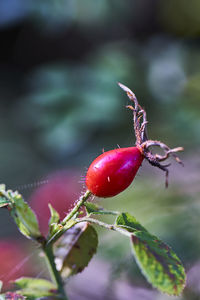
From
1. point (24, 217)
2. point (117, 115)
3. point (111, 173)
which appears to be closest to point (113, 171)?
point (111, 173)

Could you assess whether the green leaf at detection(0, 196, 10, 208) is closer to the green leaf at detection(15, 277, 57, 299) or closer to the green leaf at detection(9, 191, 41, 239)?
the green leaf at detection(9, 191, 41, 239)

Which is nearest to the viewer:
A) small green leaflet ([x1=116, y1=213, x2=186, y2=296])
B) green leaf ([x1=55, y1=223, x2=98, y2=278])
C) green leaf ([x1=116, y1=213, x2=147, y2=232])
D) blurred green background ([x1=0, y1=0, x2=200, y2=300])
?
small green leaflet ([x1=116, y1=213, x2=186, y2=296])

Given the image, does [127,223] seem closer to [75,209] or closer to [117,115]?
[75,209]

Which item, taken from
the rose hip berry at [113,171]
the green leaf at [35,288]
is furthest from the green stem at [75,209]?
the green leaf at [35,288]

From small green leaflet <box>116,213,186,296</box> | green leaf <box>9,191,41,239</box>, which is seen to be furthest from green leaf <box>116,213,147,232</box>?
green leaf <box>9,191,41,239</box>

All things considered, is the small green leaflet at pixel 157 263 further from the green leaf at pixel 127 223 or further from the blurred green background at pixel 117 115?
the blurred green background at pixel 117 115

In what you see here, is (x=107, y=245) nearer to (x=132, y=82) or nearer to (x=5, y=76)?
(x=132, y=82)
